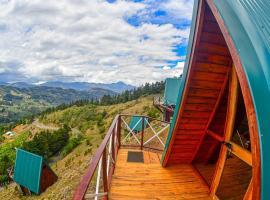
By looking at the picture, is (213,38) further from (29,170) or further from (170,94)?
(29,170)

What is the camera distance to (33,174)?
1530 cm

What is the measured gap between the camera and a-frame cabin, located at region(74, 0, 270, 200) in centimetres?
204

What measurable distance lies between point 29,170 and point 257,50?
1664 centimetres

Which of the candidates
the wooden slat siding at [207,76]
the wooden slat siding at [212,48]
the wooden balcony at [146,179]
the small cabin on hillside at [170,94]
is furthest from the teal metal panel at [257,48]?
the small cabin on hillside at [170,94]

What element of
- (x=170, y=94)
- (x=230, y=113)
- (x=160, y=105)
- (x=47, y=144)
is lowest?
(x=47, y=144)

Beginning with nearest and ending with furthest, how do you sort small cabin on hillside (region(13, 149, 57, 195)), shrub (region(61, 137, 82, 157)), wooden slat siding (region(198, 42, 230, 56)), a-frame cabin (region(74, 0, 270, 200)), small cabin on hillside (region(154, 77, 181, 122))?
1. a-frame cabin (region(74, 0, 270, 200))
2. wooden slat siding (region(198, 42, 230, 56))
3. small cabin on hillside (region(13, 149, 57, 195))
4. small cabin on hillside (region(154, 77, 181, 122))
5. shrub (region(61, 137, 82, 157))

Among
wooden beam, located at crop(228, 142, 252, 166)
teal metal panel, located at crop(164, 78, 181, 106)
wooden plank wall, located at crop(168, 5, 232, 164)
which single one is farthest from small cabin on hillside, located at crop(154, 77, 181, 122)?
wooden beam, located at crop(228, 142, 252, 166)

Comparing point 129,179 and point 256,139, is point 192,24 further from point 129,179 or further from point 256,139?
point 129,179

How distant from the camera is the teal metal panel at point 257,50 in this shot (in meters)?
1.94

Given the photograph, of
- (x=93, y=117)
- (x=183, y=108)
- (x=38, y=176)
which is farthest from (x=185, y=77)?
(x=93, y=117)

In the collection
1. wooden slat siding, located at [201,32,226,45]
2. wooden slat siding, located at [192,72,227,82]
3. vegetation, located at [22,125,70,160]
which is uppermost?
wooden slat siding, located at [201,32,226,45]

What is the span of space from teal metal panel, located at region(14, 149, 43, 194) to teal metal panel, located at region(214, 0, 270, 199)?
15.2 m

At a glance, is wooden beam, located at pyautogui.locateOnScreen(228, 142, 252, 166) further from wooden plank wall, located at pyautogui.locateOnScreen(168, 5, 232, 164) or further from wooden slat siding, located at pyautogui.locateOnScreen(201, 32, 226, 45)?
wooden slat siding, located at pyautogui.locateOnScreen(201, 32, 226, 45)

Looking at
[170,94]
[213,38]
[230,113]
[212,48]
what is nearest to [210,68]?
[212,48]
